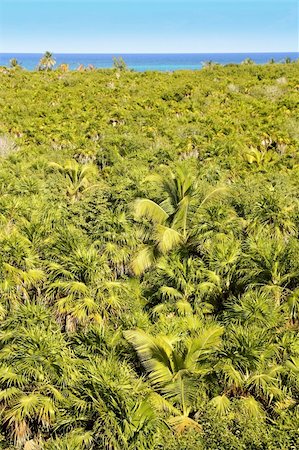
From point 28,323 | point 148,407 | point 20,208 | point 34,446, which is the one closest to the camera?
point 148,407

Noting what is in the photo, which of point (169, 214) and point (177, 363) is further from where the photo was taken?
point (169, 214)

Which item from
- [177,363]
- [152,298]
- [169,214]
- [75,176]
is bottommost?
[152,298]

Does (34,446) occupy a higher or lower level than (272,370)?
lower

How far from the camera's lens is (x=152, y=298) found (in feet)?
52.4

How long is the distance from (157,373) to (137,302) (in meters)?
4.65

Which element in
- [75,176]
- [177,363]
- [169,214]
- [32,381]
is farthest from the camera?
[75,176]

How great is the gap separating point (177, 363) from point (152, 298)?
195 inches

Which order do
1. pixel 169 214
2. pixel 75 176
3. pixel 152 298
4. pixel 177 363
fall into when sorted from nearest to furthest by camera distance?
pixel 177 363 < pixel 152 298 < pixel 169 214 < pixel 75 176

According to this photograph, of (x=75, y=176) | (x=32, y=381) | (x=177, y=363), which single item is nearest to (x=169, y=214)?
(x=177, y=363)

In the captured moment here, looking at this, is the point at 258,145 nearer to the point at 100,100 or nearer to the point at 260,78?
the point at 100,100

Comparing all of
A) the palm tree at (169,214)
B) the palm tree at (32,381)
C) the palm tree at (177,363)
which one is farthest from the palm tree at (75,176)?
the palm tree at (177,363)

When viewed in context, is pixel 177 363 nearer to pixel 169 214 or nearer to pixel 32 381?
pixel 32 381

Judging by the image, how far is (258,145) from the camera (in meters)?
28.8

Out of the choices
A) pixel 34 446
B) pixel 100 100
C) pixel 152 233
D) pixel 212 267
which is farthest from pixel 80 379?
pixel 100 100
